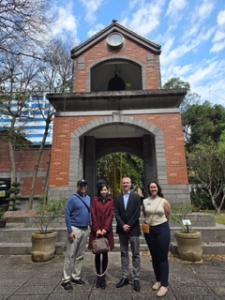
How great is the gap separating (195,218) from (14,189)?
431 inches

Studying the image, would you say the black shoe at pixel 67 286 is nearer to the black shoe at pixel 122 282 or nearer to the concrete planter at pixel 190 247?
the black shoe at pixel 122 282

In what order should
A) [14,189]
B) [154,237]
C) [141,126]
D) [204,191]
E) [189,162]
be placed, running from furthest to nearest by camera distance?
1. [204,191]
2. [189,162]
3. [14,189]
4. [141,126]
5. [154,237]

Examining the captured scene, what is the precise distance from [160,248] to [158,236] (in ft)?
0.58

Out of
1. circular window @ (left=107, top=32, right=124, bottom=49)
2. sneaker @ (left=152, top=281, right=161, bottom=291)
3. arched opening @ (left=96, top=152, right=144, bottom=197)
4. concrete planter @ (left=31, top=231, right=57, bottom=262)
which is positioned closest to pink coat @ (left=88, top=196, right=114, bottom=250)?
sneaker @ (left=152, top=281, right=161, bottom=291)

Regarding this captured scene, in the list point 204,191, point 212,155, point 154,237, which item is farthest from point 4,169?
point 204,191

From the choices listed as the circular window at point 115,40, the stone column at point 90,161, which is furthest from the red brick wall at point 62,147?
the circular window at point 115,40

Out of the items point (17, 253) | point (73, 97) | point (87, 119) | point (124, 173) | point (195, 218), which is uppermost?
point (73, 97)

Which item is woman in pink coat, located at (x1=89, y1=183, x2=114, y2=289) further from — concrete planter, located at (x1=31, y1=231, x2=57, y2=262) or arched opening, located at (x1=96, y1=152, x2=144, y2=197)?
arched opening, located at (x1=96, y1=152, x2=144, y2=197)

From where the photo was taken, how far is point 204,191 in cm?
1847

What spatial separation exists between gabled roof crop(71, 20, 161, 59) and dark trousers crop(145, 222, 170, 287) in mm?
8489

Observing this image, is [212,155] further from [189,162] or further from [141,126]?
[141,126]

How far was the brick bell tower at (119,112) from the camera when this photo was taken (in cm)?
762

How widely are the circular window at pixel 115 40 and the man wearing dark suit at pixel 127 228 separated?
796 cm

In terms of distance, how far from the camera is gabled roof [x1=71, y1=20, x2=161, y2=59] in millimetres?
9570
